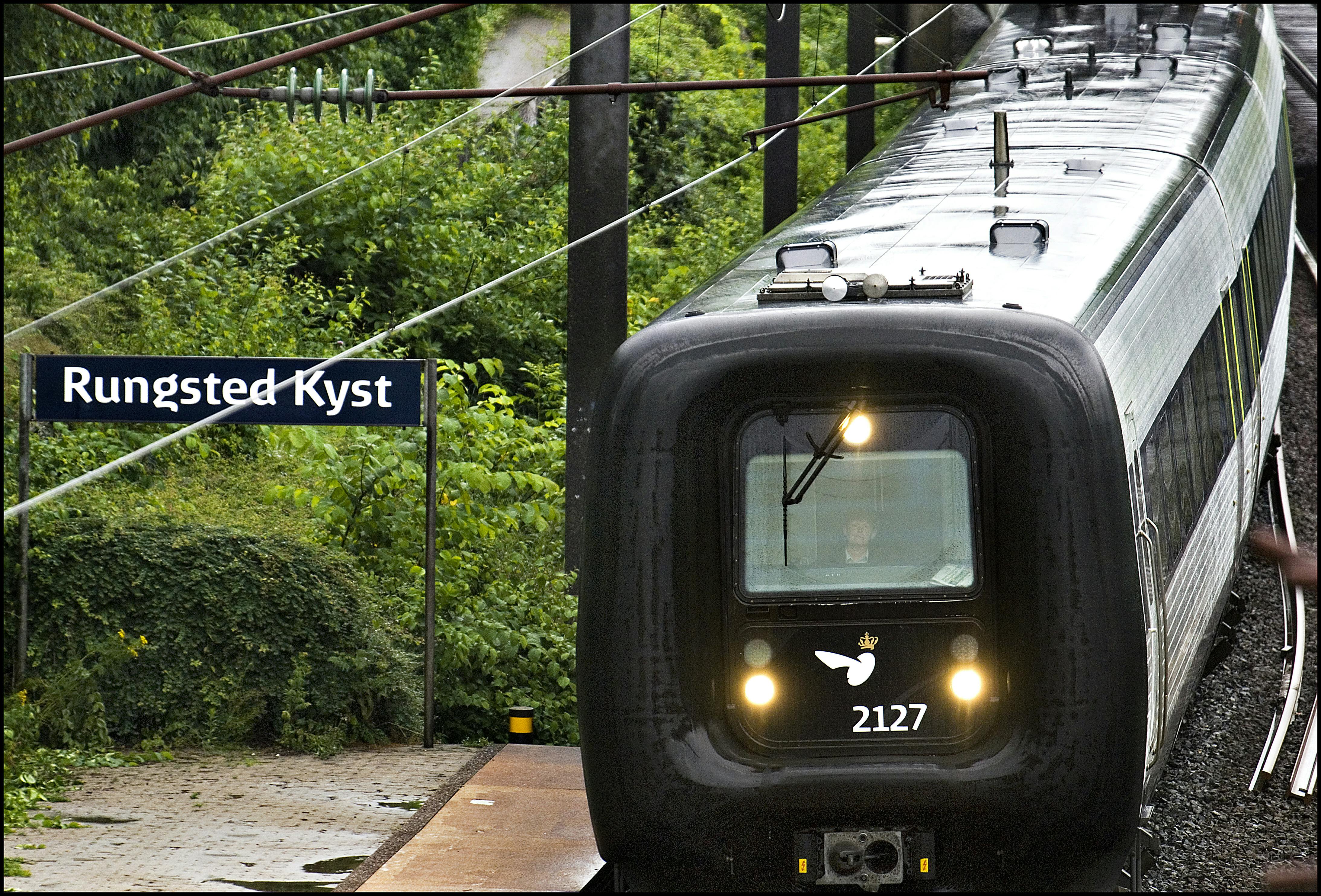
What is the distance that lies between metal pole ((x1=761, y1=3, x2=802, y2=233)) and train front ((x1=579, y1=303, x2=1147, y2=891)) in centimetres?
802

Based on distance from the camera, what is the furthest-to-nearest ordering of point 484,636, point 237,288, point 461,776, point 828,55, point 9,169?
point 828,55 < point 9,169 < point 237,288 < point 484,636 < point 461,776

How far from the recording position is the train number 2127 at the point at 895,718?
5.55 meters

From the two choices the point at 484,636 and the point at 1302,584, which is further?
the point at 484,636

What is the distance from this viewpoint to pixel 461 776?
862 cm

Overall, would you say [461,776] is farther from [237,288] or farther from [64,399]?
[237,288]

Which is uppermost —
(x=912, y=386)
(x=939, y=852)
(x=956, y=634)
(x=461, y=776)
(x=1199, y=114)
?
(x=1199, y=114)

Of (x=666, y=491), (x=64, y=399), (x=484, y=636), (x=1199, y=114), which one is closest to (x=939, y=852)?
(x=666, y=491)

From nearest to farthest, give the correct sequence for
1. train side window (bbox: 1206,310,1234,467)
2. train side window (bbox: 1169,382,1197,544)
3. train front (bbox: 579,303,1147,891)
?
train front (bbox: 579,303,1147,891), train side window (bbox: 1169,382,1197,544), train side window (bbox: 1206,310,1234,467)

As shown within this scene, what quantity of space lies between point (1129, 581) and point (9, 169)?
13.3 metres

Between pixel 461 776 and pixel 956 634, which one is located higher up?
pixel 956 634

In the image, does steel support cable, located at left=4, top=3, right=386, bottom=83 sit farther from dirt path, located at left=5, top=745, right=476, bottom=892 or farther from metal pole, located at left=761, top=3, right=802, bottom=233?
dirt path, located at left=5, top=745, right=476, bottom=892

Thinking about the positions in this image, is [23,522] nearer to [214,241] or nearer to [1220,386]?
[214,241]

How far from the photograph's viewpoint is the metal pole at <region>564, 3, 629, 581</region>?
9.95 m

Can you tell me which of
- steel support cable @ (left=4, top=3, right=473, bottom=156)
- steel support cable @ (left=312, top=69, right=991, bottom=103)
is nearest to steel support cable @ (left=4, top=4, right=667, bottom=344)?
steel support cable @ (left=312, top=69, right=991, bottom=103)
